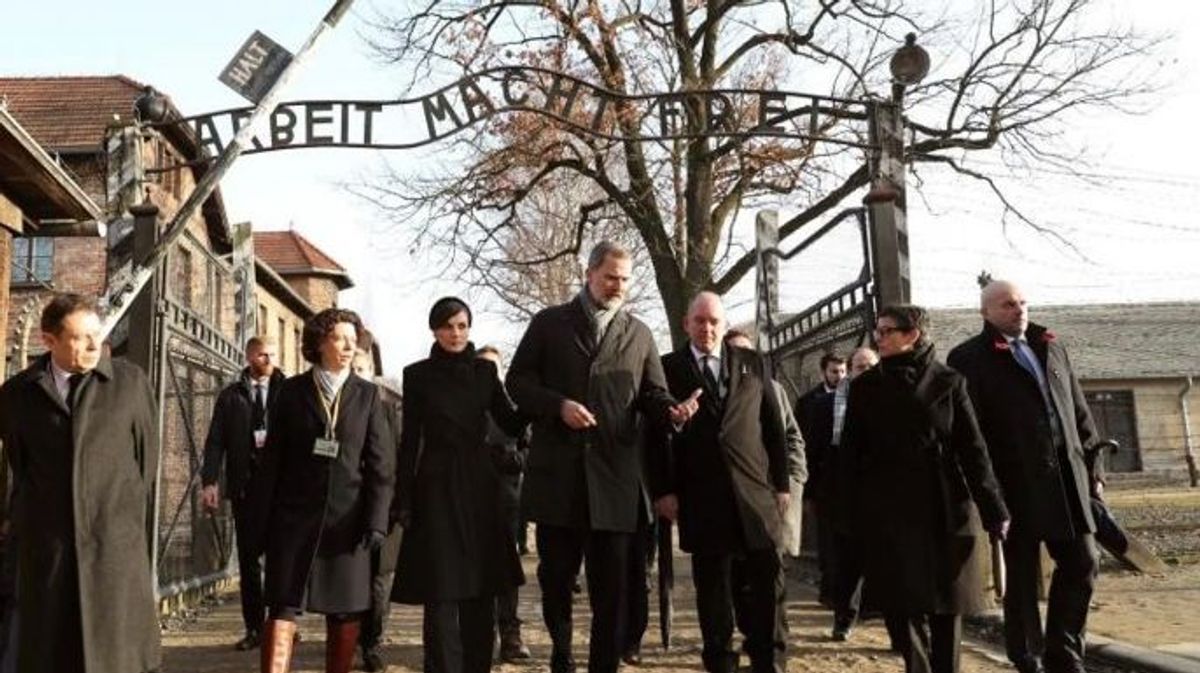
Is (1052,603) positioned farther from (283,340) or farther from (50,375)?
(283,340)

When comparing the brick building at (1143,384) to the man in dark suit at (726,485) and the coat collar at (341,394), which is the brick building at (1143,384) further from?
the coat collar at (341,394)

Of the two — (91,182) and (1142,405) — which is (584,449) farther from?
(1142,405)

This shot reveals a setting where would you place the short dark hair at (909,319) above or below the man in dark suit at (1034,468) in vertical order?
above

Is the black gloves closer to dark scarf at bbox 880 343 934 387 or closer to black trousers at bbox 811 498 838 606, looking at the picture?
dark scarf at bbox 880 343 934 387

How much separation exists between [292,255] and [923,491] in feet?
142

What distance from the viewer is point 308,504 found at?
5.08 m

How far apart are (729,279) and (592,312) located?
1568 cm

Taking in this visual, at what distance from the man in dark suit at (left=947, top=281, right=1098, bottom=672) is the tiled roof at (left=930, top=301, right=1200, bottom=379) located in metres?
33.7

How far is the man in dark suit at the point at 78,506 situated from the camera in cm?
412

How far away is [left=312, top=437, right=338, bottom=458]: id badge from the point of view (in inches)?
202

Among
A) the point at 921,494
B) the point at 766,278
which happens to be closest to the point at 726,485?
the point at 921,494

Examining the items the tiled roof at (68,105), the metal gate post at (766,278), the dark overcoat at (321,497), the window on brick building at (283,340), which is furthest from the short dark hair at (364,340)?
the window on brick building at (283,340)

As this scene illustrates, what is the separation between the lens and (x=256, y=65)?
8.52 m

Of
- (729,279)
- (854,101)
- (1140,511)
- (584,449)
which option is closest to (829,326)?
(854,101)
